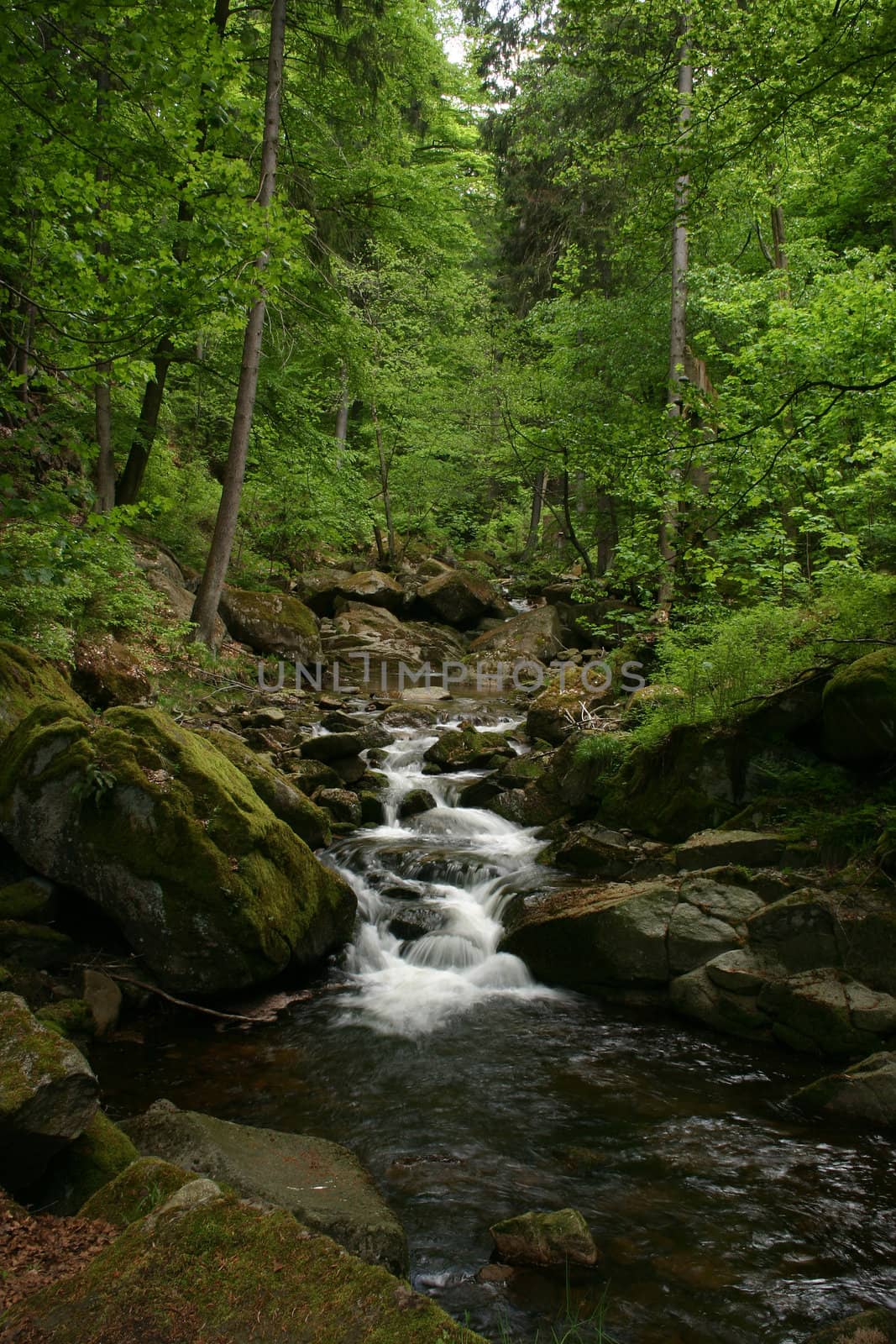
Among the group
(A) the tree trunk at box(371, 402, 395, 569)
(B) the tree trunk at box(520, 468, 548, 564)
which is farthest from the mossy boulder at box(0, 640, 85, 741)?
(B) the tree trunk at box(520, 468, 548, 564)

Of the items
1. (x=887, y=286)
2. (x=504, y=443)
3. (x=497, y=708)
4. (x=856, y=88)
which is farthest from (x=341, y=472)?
(x=856, y=88)

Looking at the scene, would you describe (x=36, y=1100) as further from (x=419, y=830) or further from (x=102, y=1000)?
(x=419, y=830)

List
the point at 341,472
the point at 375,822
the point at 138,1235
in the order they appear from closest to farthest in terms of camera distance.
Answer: the point at 138,1235 → the point at 375,822 → the point at 341,472

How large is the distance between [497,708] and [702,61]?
1147 cm

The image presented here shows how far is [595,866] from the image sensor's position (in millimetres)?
8156

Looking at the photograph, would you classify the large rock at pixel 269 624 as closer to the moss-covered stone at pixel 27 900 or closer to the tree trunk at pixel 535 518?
the moss-covered stone at pixel 27 900

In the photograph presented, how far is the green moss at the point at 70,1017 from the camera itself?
4867 mm

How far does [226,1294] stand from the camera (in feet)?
6.33

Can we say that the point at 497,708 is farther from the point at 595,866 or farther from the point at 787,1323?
the point at 787,1323

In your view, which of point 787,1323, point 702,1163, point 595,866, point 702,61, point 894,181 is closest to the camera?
point 787,1323

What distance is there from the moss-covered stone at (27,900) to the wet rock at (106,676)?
3.71 metres

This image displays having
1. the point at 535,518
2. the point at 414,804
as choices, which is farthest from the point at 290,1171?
the point at 535,518

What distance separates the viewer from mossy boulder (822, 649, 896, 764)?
620 cm

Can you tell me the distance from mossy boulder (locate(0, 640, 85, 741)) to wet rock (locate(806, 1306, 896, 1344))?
6166mm
